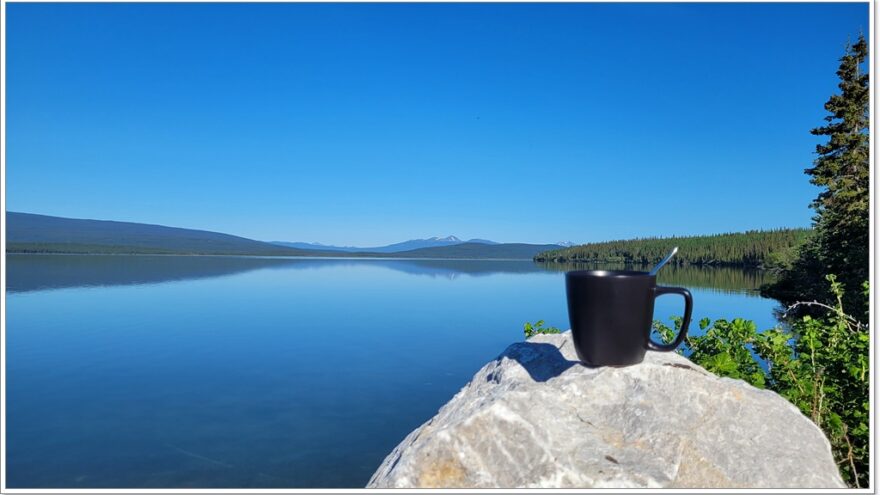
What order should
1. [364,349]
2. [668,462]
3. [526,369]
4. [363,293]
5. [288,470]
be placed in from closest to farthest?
1. [668,462]
2. [526,369]
3. [288,470]
4. [364,349]
5. [363,293]

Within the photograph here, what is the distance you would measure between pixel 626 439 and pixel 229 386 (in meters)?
8.13

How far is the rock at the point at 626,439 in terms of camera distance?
1814 mm

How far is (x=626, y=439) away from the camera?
1932 millimetres

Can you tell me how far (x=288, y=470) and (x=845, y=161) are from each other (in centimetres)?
2099

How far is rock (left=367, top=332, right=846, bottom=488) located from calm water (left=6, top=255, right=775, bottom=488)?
4029 millimetres

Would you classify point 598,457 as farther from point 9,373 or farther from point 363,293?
point 363,293

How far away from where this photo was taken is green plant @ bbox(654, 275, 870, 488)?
260 centimetres

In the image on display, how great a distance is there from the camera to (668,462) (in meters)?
1.83

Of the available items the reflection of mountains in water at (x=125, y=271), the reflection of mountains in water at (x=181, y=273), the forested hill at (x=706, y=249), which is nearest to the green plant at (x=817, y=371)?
the reflection of mountains in water at (x=181, y=273)

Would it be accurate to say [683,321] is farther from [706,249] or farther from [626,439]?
[706,249]

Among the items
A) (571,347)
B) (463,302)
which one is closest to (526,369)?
(571,347)

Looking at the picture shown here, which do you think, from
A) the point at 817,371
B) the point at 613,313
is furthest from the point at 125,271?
the point at 613,313

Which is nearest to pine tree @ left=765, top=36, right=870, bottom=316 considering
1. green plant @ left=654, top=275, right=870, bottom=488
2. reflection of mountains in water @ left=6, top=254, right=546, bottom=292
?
green plant @ left=654, top=275, right=870, bottom=488

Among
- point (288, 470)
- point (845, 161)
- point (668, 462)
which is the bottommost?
point (288, 470)
